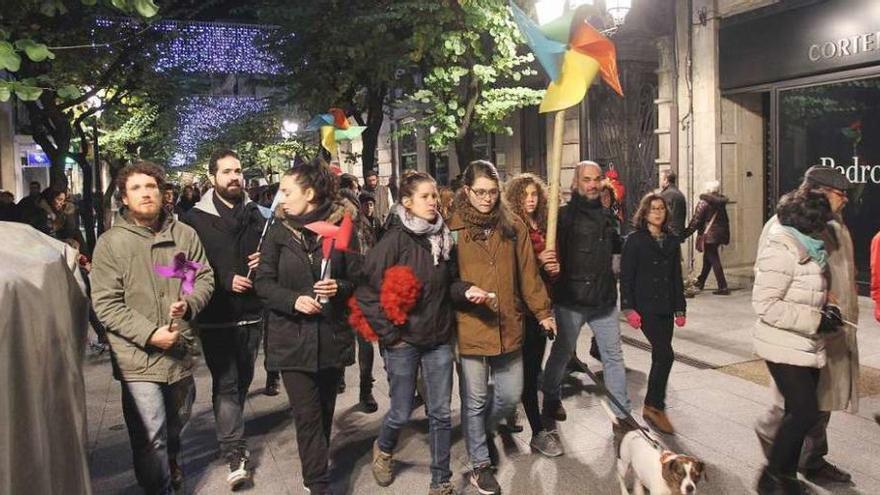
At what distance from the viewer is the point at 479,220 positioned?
14.0ft

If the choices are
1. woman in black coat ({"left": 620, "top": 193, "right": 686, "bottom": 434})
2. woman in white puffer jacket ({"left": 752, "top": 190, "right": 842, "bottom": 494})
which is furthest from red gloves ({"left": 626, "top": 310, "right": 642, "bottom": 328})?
woman in white puffer jacket ({"left": 752, "top": 190, "right": 842, "bottom": 494})

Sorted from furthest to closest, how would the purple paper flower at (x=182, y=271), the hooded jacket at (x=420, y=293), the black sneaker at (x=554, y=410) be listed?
the black sneaker at (x=554, y=410) → the hooded jacket at (x=420, y=293) → the purple paper flower at (x=182, y=271)

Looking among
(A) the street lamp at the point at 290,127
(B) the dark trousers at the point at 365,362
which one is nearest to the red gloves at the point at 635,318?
(B) the dark trousers at the point at 365,362

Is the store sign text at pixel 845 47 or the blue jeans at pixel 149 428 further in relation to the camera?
the store sign text at pixel 845 47

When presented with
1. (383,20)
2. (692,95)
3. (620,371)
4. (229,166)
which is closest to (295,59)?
(383,20)

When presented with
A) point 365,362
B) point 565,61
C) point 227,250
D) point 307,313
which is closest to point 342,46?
point 365,362

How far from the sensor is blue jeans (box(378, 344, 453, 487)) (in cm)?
414

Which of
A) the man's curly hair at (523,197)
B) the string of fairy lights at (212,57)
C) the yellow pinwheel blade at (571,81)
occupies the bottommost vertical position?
the man's curly hair at (523,197)

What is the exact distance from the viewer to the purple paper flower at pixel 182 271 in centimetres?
364

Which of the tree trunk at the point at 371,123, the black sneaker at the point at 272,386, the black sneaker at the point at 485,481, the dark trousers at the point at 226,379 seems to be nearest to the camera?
the black sneaker at the point at 485,481

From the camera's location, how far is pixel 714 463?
15.2 ft

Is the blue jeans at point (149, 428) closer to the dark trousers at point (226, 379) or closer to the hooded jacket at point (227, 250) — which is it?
the dark trousers at point (226, 379)

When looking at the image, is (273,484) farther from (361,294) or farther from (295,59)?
(295,59)

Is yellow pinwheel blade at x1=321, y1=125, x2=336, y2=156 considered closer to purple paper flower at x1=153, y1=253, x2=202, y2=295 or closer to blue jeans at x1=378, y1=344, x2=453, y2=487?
blue jeans at x1=378, y1=344, x2=453, y2=487
